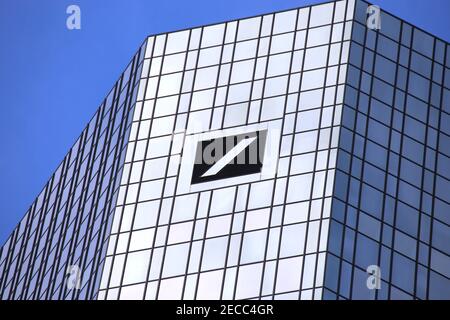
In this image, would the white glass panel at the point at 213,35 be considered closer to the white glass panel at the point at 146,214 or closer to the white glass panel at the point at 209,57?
the white glass panel at the point at 209,57

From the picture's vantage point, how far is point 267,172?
9225 cm

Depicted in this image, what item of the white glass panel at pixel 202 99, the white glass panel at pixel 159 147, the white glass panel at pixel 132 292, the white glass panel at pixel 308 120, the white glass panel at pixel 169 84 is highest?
the white glass panel at pixel 169 84

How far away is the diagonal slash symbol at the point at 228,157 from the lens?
94238 mm

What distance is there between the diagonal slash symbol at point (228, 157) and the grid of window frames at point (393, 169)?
6.45 metres

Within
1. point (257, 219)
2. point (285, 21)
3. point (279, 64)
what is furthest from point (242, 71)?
point (257, 219)

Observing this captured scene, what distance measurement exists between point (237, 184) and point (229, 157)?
300cm

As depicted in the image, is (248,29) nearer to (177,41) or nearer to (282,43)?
(282,43)

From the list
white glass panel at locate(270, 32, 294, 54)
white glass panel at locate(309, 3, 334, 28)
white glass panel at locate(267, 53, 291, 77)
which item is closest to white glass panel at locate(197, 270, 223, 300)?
white glass panel at locate(267, 53, 291, 77)

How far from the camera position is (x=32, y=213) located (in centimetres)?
11844

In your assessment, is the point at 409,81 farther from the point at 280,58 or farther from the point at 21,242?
the point at 21,242

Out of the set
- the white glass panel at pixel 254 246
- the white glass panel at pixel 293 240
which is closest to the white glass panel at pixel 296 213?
the white glass panel at pixel 293 240

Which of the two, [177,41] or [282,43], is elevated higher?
[177,41]

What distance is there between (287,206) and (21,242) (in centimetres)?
3425

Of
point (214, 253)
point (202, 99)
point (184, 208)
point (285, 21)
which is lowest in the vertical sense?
point (214, 253)
